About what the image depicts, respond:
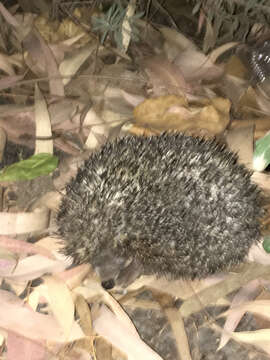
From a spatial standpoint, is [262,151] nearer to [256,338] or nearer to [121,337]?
[256,338]

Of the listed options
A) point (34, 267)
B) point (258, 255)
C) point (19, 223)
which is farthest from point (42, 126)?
point (258, 255)

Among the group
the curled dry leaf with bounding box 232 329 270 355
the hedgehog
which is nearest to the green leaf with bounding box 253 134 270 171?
the hedgehog

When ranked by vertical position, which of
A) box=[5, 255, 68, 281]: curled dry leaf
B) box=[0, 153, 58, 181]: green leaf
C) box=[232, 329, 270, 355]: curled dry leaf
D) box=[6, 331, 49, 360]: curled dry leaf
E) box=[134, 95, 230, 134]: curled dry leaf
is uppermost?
box=[134, 95, 230, 134]: curled dry leaf

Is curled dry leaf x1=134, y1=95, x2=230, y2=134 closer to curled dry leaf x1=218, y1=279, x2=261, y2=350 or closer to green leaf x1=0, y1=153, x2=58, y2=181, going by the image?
green leaf x1=0, y1=153, x2=58, y2=181

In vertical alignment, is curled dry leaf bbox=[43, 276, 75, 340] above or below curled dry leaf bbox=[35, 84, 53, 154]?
below

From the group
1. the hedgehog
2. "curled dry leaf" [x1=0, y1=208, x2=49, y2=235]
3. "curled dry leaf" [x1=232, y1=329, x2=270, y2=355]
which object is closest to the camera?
the hedgehog

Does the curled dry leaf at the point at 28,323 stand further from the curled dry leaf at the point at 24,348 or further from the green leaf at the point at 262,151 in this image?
the green leaf at the point at 262,151
